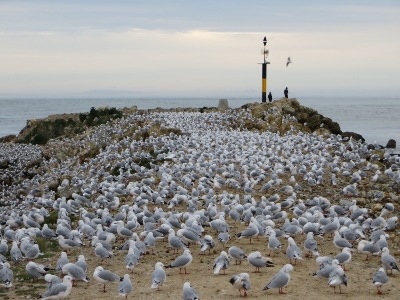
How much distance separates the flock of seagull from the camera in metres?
10.8

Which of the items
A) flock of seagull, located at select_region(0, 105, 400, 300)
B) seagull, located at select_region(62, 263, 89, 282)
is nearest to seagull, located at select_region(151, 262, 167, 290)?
flock of seagull, located at select_region(0, 105, 400, 300)

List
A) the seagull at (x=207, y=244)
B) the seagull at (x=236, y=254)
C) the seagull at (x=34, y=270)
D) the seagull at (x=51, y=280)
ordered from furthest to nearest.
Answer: the seagull at (x=207, y=244) → the seagull at (x=236, y=254) → the seagull at (x=34, y=270) → the seagull at (x=51, y=280)

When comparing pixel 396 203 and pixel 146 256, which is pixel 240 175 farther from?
pixel 146 256

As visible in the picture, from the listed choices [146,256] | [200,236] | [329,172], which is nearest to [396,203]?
[329,172]

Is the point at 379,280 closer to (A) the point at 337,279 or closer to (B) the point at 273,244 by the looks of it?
(A) the point at 337,279

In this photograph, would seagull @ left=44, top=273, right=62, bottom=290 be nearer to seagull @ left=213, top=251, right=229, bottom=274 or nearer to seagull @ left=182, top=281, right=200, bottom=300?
seagull @ left=182, top=281, right=200, bottom=300

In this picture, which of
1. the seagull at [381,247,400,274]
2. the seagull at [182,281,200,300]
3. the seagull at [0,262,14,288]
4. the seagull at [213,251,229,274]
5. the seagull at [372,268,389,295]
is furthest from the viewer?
the seagull at [381,247,400,274]

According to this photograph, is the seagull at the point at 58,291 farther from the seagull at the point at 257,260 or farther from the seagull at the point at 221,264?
the seagull at the point at 257,260

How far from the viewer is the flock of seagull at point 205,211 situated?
426 inches

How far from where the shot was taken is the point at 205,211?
14.7 m

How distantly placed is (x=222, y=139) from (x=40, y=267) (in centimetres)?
1811

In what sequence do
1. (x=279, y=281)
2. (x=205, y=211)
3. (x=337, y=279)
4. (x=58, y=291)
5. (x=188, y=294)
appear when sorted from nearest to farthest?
(x=188, y=294), (x=58, y=291), (x=279, y=281), (x=337, y=279), (x=205, y=211)

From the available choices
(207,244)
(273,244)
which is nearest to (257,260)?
(273,244)

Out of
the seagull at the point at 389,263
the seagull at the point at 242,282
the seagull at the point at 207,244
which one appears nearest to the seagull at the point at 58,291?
the seagull at the point at 242,282
